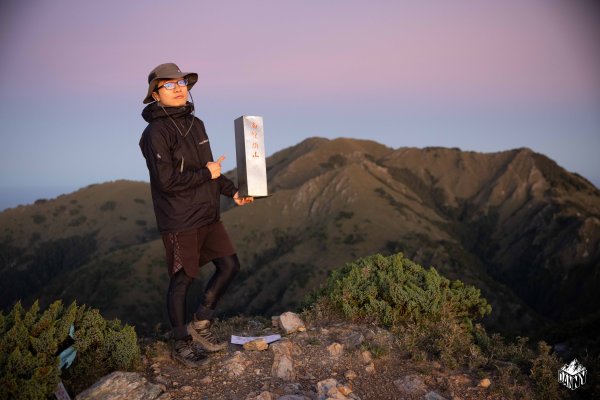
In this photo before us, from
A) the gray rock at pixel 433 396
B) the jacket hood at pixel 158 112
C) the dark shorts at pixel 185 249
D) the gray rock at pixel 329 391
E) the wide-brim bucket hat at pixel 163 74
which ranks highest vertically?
the wide-brim bucket hat at pixel 163 74

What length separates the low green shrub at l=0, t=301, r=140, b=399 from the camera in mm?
3865

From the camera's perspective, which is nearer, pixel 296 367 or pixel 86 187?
pixel 296 367

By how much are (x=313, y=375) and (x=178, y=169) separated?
2776 mm

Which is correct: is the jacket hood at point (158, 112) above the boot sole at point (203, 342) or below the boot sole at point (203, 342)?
above

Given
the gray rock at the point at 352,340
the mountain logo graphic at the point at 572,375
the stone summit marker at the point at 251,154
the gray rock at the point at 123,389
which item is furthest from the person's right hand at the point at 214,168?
the mountain logo graphic at the point at 572,375

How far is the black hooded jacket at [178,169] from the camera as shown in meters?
4.70

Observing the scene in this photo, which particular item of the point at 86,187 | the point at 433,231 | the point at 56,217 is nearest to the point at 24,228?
the point at 56,217

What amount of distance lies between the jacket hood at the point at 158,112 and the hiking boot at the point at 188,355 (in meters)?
2.55

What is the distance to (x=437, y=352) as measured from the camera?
19.2ft

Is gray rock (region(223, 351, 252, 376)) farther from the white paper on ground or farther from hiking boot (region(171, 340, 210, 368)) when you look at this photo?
the white paper on ground

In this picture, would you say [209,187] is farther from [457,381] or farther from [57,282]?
[57,282]

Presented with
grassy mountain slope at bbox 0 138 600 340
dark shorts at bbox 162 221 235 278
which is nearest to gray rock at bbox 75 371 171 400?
dark shorts at bbox 162 221 235 278

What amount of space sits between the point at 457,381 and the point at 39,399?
168 inches

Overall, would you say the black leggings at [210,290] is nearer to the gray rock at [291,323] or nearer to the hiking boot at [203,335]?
the hiking boot at [203,335]
